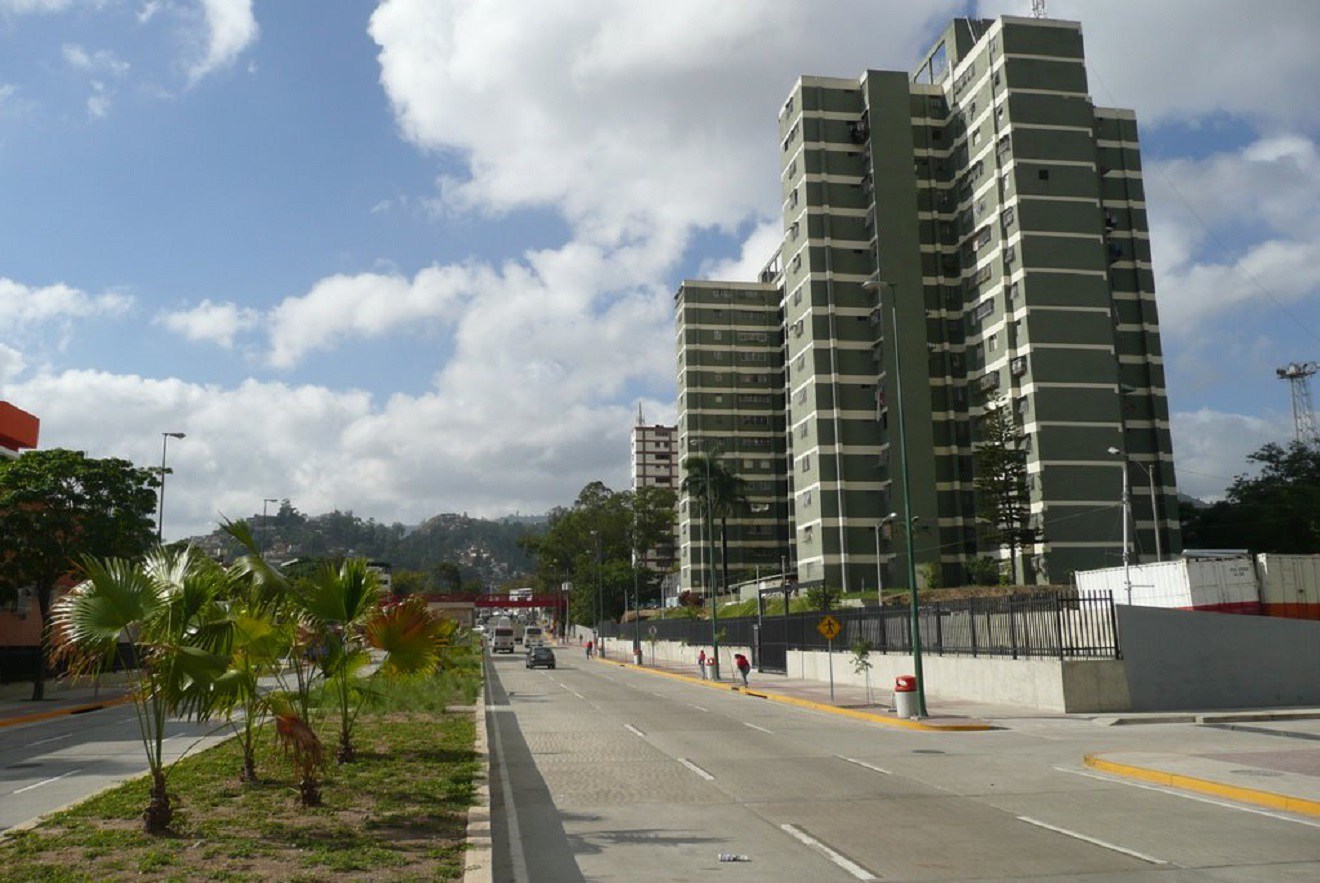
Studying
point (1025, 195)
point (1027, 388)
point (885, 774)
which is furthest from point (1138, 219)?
point (885, 774)

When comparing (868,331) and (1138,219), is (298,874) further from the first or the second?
(1138,219)

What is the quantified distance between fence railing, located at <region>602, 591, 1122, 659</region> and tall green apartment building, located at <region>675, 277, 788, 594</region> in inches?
2915

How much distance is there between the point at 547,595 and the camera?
184500 mm

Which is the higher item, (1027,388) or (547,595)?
(1027,388)

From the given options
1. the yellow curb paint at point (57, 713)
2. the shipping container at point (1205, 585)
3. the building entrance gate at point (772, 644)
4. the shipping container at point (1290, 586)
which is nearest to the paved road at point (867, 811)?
the yellow curb paint at point (57, 713)

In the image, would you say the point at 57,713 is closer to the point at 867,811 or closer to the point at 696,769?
the point at 696,769

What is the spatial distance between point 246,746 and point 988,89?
83128mm

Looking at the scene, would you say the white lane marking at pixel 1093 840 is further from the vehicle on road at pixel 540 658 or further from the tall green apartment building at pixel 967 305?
the tall green apartment building at pixel 967 305

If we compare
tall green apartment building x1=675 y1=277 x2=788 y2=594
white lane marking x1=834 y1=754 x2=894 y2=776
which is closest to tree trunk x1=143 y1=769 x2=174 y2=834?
white lane marking x1=834 y1=754 x2=894 y2=776

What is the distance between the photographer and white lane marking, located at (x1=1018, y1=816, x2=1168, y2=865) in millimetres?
9867

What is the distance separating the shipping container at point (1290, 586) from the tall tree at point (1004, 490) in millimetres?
35497

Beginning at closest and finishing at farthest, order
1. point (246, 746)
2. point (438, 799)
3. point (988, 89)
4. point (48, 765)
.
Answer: point (438, 799), point (246, 746), point (48, 765), point (988, 89)

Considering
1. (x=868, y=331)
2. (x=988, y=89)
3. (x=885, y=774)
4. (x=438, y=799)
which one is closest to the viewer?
(x=438, y=799)

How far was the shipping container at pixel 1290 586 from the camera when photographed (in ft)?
127
